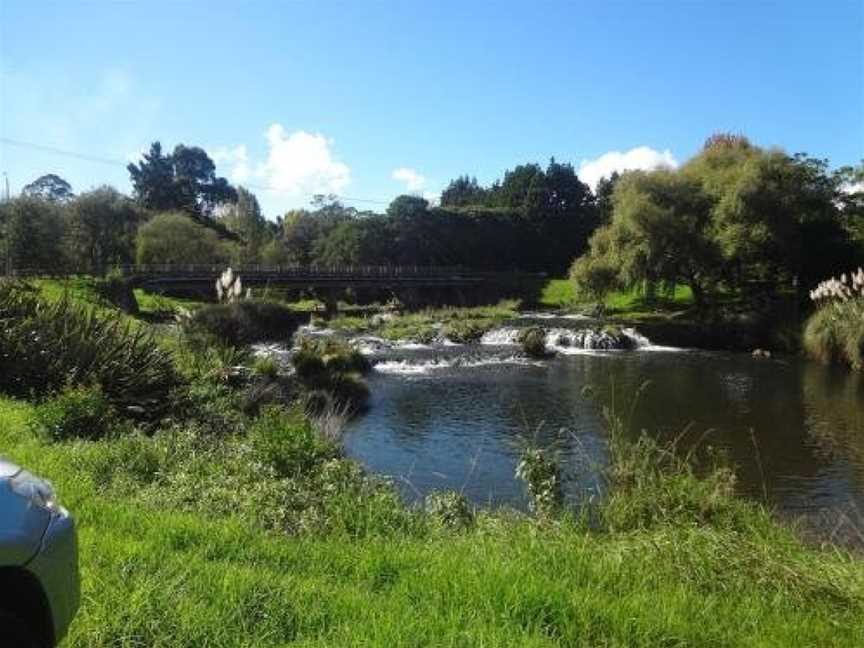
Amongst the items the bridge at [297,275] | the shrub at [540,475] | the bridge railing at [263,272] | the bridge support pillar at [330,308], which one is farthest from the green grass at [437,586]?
the bridge support pillar at [330,308]

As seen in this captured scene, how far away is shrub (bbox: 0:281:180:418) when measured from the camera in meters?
12.4

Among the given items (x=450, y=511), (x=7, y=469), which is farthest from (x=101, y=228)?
(x=7, y=469)

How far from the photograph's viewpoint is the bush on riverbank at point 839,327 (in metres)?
29.0

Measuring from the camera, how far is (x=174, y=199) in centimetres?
9794

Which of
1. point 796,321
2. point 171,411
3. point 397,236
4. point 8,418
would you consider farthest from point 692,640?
point 397,236

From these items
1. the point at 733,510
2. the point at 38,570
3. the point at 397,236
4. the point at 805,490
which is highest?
the point at 397,236

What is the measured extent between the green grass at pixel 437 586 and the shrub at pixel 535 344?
84.1 ft

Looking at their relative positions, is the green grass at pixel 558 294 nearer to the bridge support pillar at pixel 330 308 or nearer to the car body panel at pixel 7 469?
the bridge support pillar at pixel 330 308

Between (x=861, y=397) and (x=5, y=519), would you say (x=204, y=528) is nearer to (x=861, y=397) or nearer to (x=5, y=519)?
(x=5, y=519)

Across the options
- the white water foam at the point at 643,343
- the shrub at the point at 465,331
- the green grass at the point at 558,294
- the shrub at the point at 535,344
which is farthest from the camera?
the green grass at the point at 558,294

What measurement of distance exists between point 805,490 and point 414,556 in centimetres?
1030

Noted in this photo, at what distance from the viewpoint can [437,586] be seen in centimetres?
473

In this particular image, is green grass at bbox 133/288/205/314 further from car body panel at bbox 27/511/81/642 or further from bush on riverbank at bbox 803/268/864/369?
car body panel at bbox 27/511/81/642

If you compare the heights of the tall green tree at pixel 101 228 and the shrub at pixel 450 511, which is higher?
the tall green tree at pixel 101 228
